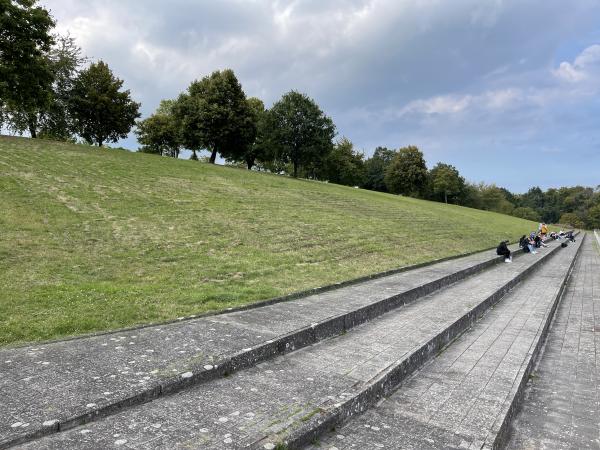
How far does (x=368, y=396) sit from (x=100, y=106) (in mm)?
41490

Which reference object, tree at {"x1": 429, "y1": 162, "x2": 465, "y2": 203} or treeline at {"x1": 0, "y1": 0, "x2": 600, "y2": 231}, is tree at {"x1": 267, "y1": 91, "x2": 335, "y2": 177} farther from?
tree at {"x1": 429, "y1": 162, "x2": 465, "y2": 203}

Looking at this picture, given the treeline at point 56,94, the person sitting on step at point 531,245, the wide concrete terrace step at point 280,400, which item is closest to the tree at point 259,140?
the treeline at point 56,94

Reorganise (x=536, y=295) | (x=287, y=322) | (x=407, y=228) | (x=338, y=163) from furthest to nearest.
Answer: (x=338, y=163) → (x=407, y=228) → (x=536, y=295) → (x=287, y=322)

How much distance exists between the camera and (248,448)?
9.48ft

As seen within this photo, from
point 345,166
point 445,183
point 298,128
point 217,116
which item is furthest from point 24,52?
point 445,183

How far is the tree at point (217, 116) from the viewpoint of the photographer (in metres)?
41.8

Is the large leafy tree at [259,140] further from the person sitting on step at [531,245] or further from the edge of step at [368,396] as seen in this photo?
the edge of step at [368,396]

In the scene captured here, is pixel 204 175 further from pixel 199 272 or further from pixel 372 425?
pixel 372 425

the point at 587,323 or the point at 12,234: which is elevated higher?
the point at 12,234

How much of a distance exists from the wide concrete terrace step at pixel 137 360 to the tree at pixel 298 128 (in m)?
36.9

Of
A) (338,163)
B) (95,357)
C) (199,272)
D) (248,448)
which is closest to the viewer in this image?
(248,448)

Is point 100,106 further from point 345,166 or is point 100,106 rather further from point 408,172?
point 408,172

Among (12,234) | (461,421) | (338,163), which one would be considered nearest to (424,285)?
(461,421)

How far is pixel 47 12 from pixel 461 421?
3328 cm
